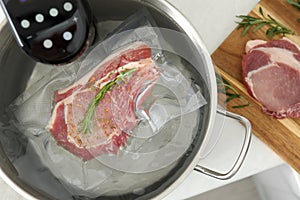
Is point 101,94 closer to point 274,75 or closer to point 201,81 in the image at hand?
point 201,81

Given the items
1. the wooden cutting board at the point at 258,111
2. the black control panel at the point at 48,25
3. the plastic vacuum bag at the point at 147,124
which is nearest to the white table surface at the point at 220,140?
the wooden cutting board at the point at 258,111

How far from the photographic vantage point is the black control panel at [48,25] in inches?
31.9

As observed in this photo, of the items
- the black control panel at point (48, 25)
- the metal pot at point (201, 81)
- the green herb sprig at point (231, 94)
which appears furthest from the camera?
the green herb sprig at point (231, 94)

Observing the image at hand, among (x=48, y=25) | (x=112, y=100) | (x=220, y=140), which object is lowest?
(x=220, y=140)

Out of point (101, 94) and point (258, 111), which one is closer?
point (101, 94)

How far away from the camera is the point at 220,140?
3.71 ft

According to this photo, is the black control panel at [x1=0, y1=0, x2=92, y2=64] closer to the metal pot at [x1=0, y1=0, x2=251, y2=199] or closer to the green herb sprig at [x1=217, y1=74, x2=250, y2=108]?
the metal pot at [x1=0, y1=0, x2=251, y2=199]

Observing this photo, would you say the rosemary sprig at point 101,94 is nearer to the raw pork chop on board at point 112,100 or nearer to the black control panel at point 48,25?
the raw pork chop on board at point 112,100

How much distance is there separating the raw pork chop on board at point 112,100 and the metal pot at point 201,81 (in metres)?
0.07

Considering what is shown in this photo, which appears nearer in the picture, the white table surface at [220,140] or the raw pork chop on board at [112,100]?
the raw pork chop on board at [112,100]

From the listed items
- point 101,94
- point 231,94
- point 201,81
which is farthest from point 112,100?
point 231,94

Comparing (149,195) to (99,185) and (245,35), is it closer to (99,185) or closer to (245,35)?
(99,185)

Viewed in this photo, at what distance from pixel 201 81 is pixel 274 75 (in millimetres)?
224

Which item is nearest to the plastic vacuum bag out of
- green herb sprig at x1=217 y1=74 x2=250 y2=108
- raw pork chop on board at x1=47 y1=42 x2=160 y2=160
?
raw pork chop on board at x1=47 y1=42 x2=160 y2=160
